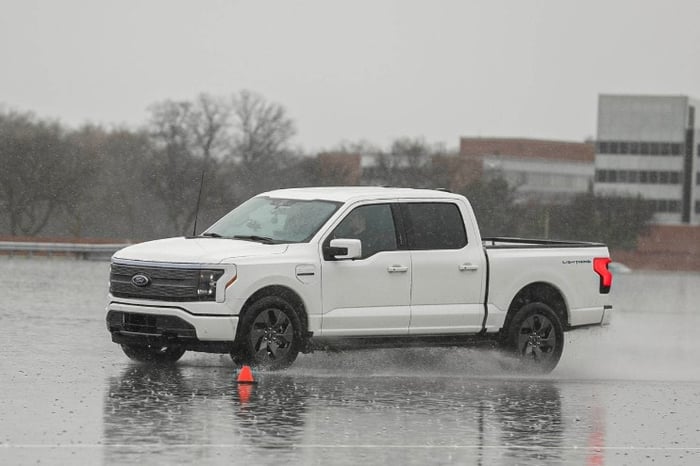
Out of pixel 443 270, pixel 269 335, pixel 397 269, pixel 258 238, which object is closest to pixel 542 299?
pixel 443 270

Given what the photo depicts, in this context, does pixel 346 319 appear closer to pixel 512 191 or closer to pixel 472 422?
pixel 472 422

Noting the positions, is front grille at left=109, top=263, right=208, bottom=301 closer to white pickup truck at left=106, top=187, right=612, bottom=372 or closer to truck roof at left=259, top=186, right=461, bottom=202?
white pickup truck at left=106, top=187, right=612, bottom=372

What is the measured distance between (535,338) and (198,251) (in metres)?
3.70

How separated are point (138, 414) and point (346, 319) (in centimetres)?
376

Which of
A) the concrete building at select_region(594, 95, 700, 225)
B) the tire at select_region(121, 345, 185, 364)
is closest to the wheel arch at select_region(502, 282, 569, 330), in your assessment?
the tire at select_region(121, 345, 185, 364)

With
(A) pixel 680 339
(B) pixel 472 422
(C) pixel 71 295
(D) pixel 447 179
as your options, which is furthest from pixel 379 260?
(D) pixel 447 179

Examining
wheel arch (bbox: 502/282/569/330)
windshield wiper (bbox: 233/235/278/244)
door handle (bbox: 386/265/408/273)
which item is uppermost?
windshield wiper (bbox: 233/235/278/244)

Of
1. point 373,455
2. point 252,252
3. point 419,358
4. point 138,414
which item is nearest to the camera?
point 373,455

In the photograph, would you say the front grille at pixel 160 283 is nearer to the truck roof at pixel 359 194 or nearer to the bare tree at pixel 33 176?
the truck roof at pixel 359 194

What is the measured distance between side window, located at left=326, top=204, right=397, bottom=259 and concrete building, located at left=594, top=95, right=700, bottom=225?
439 ft

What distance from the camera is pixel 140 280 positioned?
549 inches

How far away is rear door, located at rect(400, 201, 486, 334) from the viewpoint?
14.8 meters

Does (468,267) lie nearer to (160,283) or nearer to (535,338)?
(535,338)

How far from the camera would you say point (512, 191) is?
379 ft
